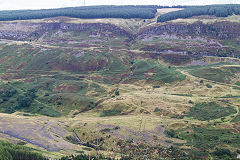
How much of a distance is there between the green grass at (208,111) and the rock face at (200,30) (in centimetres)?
8105

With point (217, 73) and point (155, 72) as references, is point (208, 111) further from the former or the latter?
point (155, 72)

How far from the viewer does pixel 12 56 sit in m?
146

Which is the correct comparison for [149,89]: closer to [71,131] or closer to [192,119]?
[192,119]

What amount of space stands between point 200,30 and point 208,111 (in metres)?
92.4

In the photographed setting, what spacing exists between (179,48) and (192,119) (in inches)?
2968

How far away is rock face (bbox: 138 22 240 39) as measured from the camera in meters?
151

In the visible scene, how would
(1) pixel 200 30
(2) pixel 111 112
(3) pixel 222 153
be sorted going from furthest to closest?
1. (1) pixel 200 30
2. (2) pixel 111 112
3. (3) pixel 222 153

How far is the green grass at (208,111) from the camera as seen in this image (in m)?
77.8

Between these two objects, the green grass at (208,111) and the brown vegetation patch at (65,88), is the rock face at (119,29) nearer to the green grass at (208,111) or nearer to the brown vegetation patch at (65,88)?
the brown vegetation patch at (65,88)

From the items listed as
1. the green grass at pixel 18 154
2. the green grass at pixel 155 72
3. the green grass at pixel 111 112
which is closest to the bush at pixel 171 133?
the green grass at pixel 111 112

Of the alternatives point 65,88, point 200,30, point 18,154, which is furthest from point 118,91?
point 200,30

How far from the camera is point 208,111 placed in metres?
81.4

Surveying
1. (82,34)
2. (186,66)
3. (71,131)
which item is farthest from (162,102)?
(82,34)

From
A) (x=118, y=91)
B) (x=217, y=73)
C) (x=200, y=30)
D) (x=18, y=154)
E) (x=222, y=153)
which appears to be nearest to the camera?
(x=18, y=154)
